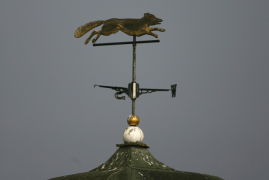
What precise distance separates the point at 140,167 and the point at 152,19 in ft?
12.3

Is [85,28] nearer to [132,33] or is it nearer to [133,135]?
[132,33]

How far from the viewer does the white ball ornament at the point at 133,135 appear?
15.3m

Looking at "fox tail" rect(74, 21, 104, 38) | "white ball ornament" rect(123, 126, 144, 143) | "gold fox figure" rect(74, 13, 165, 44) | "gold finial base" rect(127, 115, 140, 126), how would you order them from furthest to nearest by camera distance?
"fox tail" rect(74, 21, 104, 38)
"gold fox figure" rect(74, 13, 165, 44)
"gold finial base" rect(127, 115, 140, 126)
"white ball ornament" rect(123, 126, 144, 143)

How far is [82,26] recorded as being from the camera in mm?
16812

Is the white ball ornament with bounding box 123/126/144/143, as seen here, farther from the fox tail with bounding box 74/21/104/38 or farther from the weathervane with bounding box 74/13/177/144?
the fox tail with bounding box 74/21/104/38

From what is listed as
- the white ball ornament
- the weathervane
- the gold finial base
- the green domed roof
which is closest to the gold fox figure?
the weathervane

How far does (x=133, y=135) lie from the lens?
15.4 m

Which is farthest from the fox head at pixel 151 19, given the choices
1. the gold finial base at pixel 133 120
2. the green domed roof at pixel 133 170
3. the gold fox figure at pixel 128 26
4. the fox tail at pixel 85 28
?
the green domed roof at pixel 133 170

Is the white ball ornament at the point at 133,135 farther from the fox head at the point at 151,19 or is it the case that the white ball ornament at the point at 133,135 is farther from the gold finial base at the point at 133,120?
the fox head at the point at 151,19

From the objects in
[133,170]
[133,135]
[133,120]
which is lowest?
[133,170]

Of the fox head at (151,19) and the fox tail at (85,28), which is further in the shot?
the fox tail at (85,28)

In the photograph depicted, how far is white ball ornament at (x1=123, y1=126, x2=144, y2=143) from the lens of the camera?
15344mm

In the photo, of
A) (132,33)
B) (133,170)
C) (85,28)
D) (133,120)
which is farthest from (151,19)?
(133,170)

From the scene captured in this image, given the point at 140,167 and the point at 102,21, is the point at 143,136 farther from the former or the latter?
the point at 102,21
